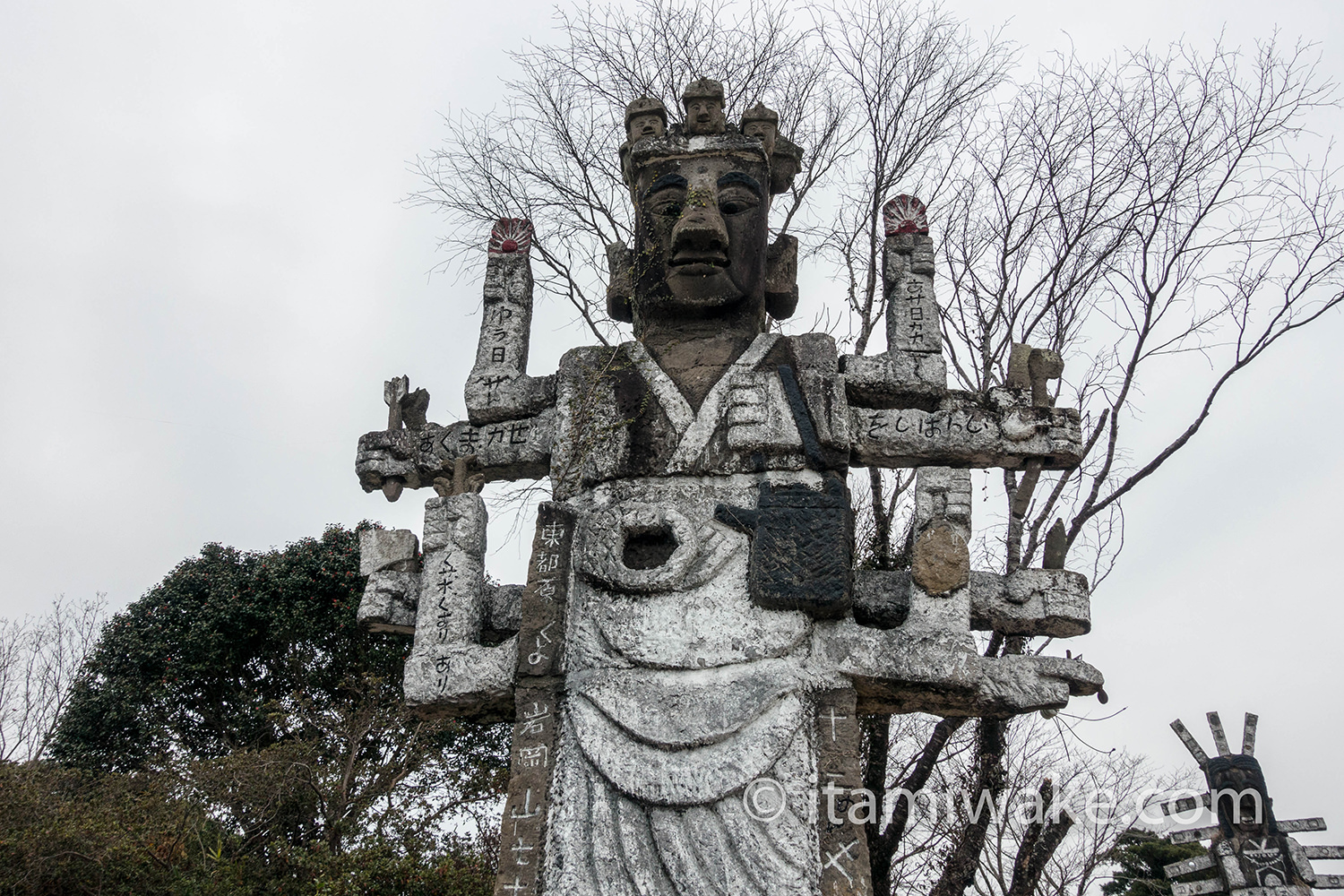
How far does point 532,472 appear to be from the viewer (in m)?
5.42

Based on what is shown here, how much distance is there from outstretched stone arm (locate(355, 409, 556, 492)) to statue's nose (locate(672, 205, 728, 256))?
1053 mm

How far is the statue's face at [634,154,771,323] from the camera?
17.8ft

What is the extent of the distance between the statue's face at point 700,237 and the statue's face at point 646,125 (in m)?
0.29

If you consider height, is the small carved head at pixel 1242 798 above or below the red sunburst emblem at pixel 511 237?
below

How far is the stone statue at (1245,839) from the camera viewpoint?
27.4 ft

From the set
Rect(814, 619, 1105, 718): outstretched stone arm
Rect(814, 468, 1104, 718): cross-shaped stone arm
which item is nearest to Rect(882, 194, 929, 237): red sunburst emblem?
Rect(814, 468, 1104, 718): cross-shaped stone arm

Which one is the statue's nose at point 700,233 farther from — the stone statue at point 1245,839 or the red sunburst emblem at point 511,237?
the stone statue at point 1245,839

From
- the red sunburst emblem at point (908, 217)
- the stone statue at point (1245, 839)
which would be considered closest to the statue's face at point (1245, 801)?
the stone statue at point (1245, 839)

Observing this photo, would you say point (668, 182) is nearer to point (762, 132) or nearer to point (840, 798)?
point (762, 132)

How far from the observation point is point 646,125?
6.02 m

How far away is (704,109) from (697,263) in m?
1.01

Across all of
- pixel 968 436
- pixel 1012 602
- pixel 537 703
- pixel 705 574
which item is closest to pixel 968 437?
pixel 968 436

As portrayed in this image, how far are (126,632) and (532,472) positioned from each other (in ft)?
31.6

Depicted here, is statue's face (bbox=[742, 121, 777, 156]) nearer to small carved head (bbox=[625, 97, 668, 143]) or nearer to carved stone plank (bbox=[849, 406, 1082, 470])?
small carved head (bbox=[625, 97, 668, 143])
